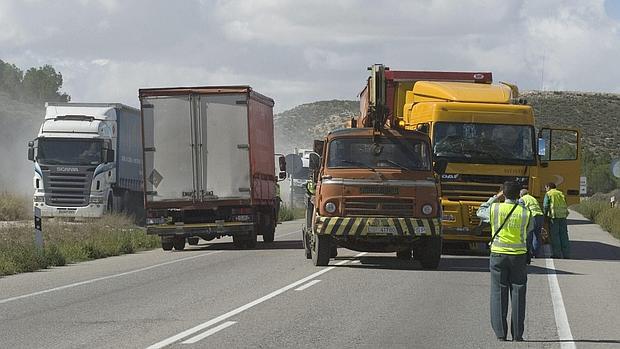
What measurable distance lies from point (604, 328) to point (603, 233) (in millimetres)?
28195

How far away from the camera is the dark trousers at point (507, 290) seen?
11.5 meters

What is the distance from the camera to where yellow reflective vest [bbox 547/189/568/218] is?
2448 cm

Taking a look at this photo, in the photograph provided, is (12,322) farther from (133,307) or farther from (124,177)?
(124,177)

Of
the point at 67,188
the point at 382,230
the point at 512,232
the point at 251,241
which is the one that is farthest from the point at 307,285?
the point at 67,188

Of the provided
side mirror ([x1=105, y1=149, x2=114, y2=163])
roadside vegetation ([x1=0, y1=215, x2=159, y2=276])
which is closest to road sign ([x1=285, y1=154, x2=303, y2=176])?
side mirror ([x1=105, y1=149, x2=114, y2=163])

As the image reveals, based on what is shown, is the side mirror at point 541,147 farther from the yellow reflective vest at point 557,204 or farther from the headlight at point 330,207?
the headlight at point 330,207

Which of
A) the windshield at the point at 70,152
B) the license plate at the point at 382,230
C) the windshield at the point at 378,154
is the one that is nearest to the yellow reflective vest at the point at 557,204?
the windshield at the point at 378,154

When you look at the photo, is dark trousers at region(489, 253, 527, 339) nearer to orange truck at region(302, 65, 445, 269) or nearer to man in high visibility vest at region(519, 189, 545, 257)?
orange truck at region(302, 65, 445, 269)

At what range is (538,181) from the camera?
2292 cm

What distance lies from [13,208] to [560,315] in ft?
108

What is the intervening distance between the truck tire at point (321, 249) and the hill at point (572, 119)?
69685mm

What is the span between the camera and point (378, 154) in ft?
66.3

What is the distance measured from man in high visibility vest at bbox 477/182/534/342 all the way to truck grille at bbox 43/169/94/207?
86.2 feet

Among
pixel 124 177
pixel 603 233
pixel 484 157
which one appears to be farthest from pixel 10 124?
pixel 484 157
